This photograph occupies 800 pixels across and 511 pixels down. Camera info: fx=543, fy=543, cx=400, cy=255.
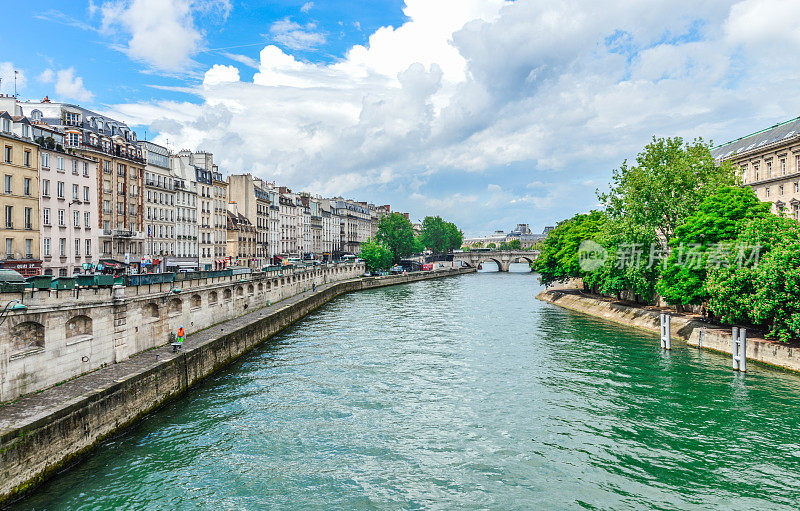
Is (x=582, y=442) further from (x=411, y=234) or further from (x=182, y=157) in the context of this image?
(x=411, y=234)

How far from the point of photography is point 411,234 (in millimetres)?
151750

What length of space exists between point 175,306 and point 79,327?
32.7 feet

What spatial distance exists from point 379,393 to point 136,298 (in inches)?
478

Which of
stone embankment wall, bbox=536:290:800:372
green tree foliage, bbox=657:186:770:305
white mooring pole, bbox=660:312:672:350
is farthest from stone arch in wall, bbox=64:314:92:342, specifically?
green tree foliage, bbox=657:186:770:305

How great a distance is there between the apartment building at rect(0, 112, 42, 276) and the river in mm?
21533

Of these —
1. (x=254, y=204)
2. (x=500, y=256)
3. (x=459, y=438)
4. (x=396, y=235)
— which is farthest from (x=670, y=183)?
(x=500, y=256)

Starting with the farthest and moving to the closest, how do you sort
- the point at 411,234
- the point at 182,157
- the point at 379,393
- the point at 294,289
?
the point at 411,234 → the point at 182,157 → the point at 294,289 → the point at 379,393

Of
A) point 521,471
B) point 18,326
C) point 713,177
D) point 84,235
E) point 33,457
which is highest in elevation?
point 713,177

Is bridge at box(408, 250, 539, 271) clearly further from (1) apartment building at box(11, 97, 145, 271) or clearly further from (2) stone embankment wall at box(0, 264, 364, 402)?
(2) stone embankment wall at box(0, 264, 364, 402)

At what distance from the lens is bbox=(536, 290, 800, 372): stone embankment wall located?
3077cm

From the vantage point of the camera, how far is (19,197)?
135ft

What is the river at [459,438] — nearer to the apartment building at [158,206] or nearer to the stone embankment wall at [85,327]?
the stone embankment wall at [85,327]

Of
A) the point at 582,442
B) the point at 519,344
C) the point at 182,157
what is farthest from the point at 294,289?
the point at 582,442

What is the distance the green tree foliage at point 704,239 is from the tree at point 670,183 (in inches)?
233
